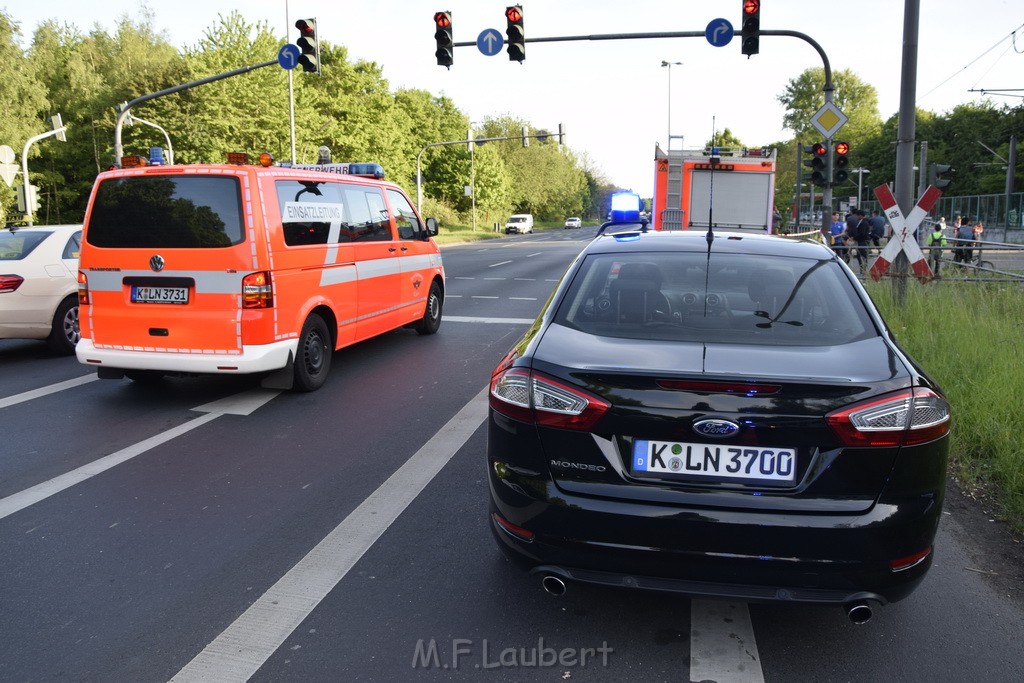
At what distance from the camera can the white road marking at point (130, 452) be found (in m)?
4.58

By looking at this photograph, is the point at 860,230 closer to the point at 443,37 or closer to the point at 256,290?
the point at 443,37

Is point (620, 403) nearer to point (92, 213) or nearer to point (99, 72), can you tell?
point (92, 213)

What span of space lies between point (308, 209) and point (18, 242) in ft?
13.1

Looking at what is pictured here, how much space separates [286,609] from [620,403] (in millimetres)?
1620

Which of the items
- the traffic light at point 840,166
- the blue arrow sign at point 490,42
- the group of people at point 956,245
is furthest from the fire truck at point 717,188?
the blue arrow sign at point 490,42

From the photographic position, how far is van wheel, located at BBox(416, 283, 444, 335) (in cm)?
1045

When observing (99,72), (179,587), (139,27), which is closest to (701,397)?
(179,587)

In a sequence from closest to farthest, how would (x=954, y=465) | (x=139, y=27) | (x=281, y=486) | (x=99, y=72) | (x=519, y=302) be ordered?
(x=281, y=486), (x=954, y=465), (x=519, y=302), (x=99, y=72), (x=139, y=27)

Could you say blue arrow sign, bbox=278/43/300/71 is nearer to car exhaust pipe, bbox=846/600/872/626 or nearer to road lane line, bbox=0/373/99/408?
road lane line, bbox=0/373/99/408

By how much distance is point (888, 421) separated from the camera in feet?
8.95

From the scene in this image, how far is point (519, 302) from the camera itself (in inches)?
578

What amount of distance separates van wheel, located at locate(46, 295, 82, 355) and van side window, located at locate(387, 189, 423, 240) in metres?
3.67

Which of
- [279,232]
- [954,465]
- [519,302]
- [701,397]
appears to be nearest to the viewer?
[701,397]

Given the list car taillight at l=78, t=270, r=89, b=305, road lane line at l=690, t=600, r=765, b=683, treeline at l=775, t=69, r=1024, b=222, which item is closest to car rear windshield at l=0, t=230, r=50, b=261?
car taillight at l=78, t=270, r=89, b=305
